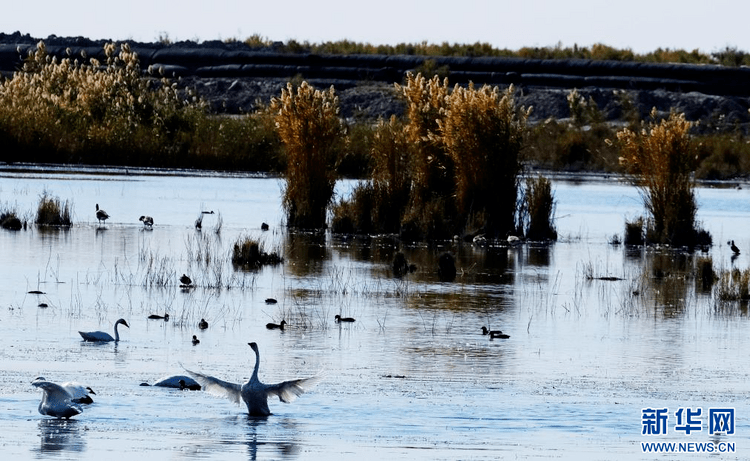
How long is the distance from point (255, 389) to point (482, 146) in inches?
626

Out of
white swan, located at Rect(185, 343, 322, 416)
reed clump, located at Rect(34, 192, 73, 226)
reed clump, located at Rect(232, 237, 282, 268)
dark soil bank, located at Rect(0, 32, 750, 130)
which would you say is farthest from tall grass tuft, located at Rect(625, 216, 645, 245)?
dark soil bank, located at Rect(0, 32, 750, 130)

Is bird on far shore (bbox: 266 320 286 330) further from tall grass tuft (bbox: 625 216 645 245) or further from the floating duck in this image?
tall grass tuft (bbox: 625 216 645 245)

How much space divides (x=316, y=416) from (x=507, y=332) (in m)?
4.99

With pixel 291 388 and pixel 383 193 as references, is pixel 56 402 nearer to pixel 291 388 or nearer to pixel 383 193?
pixel 291 388

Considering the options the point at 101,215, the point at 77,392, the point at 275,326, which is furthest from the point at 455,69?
the point at 77,392

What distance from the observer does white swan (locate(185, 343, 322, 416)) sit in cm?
1171

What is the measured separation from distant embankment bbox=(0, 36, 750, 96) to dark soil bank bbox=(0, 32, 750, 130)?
5 centimetres

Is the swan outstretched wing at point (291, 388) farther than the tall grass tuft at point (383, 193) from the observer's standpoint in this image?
No

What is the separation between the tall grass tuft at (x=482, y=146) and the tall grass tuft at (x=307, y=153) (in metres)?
2.41

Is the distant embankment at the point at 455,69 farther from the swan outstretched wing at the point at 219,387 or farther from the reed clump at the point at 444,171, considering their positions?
the swan outstretched wing at the point at 219,387

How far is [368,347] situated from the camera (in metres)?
15.1

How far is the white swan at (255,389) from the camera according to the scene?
38.4ft

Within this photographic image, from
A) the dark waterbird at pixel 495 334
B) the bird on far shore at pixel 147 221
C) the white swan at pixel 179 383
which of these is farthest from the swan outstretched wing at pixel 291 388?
the bird on far shore at pixel 147 221

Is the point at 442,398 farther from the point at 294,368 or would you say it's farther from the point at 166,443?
the point at 166,443
